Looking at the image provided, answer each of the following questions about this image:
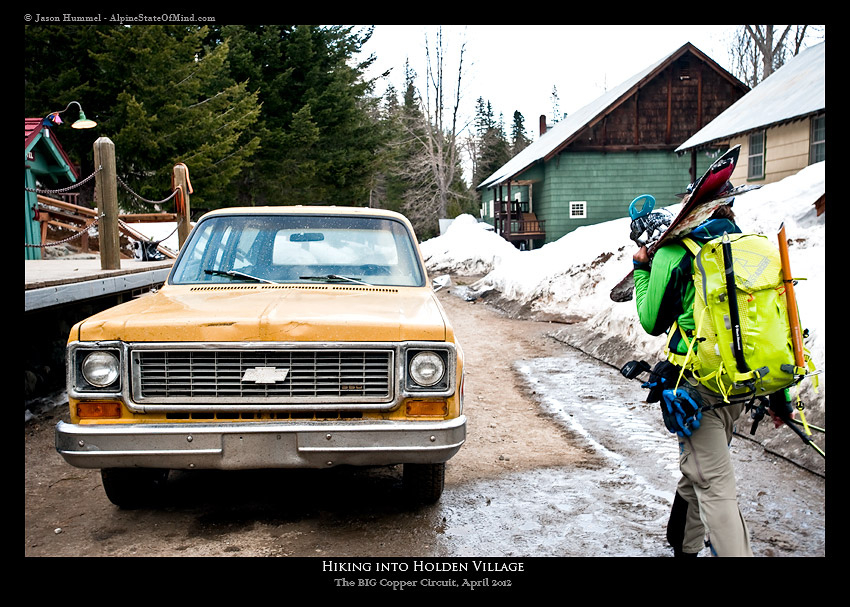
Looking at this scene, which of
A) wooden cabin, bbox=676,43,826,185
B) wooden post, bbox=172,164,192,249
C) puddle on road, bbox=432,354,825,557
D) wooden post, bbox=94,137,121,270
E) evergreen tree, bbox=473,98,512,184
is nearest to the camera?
puddle on road, bbox=432,354,825,557

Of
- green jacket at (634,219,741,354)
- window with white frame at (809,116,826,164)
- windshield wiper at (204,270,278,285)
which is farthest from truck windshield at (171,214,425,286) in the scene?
window with white frame at (809,116,826,164)

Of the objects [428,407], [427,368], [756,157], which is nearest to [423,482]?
[428,407]

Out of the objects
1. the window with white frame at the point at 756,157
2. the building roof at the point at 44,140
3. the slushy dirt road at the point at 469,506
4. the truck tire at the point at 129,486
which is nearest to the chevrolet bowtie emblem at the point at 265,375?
the slushy dirt road at the point at 469,506

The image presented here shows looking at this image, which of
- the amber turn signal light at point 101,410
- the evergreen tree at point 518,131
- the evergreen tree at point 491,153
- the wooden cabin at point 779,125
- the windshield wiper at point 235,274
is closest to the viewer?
the amber turn signal light at point 101,410

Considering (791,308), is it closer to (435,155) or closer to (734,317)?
(734,317)

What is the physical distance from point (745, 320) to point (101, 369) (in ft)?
10.00

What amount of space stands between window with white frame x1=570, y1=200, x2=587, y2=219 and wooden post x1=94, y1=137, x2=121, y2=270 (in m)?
21.4

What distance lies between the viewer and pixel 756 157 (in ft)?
59.4

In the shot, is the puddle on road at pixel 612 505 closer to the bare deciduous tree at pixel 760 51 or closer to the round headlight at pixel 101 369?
the round headlight at pixel 101 369

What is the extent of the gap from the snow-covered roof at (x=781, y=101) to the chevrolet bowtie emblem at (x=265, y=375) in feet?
44.0

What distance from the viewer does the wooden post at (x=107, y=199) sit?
25.8 ft

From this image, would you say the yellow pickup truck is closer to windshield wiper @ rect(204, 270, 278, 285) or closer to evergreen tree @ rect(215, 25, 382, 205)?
windshield wiper @ rect(204, 270, 278, 285)

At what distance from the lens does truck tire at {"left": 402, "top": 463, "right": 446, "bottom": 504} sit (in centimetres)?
395

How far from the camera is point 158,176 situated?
57.0ft
